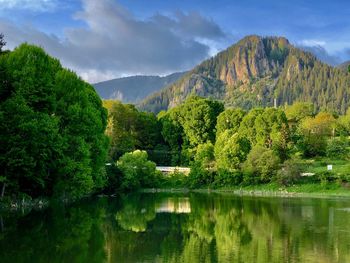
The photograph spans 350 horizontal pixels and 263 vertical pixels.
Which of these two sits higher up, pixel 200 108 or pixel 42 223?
pixel 200 108

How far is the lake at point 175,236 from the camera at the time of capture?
2258cm

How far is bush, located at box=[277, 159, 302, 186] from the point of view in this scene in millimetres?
72062

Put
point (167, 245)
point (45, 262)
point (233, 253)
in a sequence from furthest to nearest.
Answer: point (167, 245) → point (233, 253) → point (45, 262)

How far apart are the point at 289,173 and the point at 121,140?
139 ft

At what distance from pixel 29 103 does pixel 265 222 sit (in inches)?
804

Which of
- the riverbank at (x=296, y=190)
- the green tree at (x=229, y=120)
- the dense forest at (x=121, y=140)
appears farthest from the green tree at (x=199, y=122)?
the riverbank at (x=296, y=190)

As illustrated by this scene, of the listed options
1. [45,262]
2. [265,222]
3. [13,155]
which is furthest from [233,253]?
[13,155]

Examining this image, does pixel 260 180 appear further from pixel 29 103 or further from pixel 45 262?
pixel 45 262

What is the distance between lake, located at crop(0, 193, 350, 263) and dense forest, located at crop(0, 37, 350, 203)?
419 centimetres

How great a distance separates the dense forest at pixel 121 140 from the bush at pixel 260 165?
15 cm

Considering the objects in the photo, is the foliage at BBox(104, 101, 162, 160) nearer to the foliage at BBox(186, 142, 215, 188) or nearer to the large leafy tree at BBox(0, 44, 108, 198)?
the foliage at BBox(186, 142, 215, 188)

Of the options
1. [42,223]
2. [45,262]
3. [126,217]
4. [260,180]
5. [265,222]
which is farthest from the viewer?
[260,180]

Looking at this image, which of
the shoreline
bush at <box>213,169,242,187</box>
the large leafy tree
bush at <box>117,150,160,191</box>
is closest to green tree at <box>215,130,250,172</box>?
bush at <box>213,169,242,187</box>

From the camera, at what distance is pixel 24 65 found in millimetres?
40500
